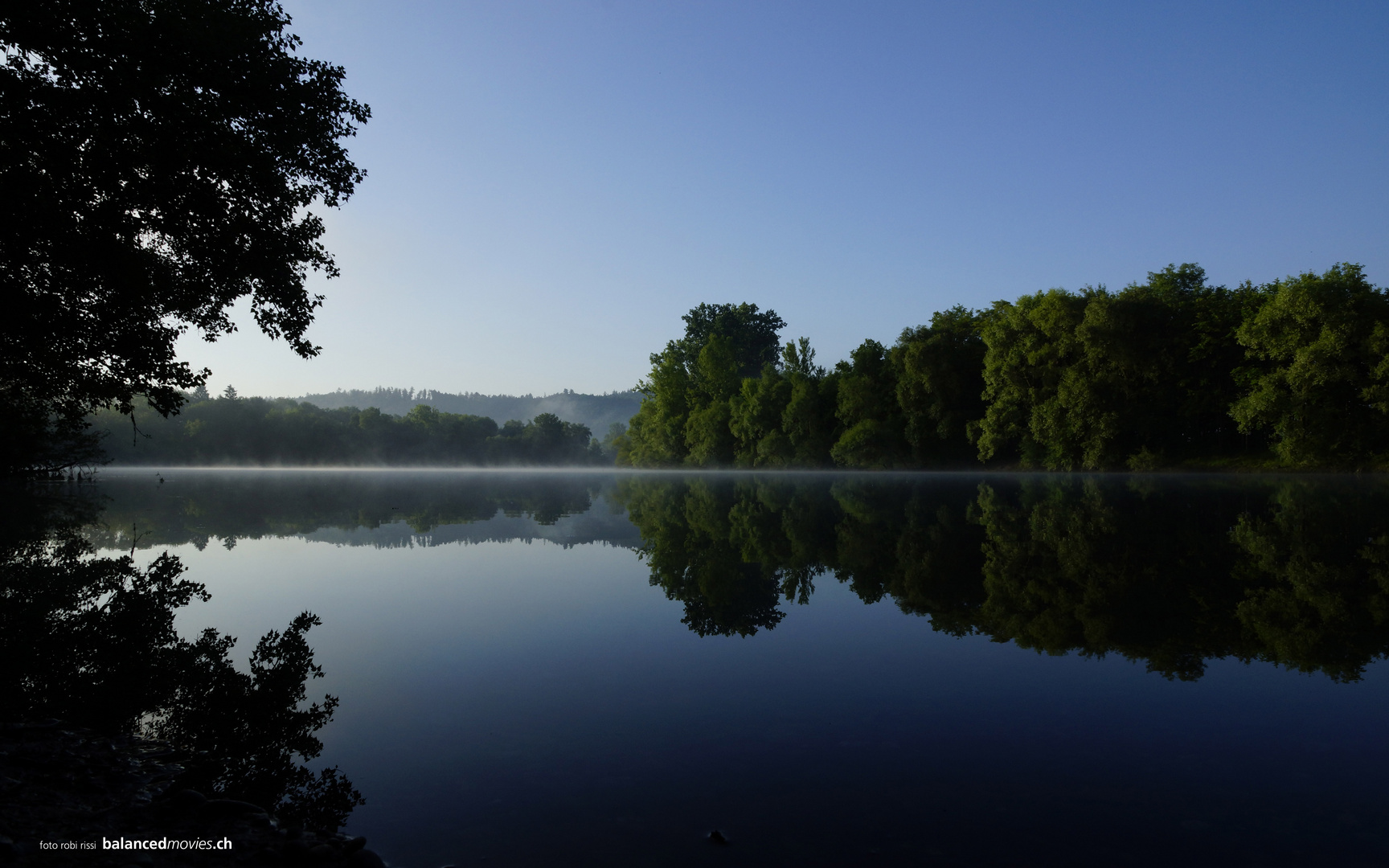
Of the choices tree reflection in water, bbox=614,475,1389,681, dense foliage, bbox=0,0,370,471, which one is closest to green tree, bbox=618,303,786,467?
tree reflection in water, bbox=614,475,1389,681

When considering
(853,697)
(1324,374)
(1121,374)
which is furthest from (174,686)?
(1121,374)

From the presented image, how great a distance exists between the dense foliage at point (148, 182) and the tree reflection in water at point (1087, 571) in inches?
374

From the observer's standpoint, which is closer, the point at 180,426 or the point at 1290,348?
the point at 1290,348

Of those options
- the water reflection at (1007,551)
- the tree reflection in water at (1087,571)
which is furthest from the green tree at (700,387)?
the tree reflection in water at (1087,571)

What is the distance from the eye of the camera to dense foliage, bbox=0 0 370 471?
10.6 metres

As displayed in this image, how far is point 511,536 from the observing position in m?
15.2

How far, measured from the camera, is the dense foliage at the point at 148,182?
10570mm

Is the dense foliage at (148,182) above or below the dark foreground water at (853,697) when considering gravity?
above

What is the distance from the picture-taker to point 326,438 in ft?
384

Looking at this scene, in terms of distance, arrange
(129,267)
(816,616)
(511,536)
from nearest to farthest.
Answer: (816,616)
(129,267)
(511,536)

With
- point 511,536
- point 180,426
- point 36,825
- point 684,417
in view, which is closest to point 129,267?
point 511,536

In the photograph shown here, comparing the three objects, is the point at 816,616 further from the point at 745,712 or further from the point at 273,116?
the point at 273,116

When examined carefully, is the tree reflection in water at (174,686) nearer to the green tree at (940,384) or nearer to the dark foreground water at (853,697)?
A: the dark foreground water at (853,697)

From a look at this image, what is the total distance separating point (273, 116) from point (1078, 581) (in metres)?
15.6
